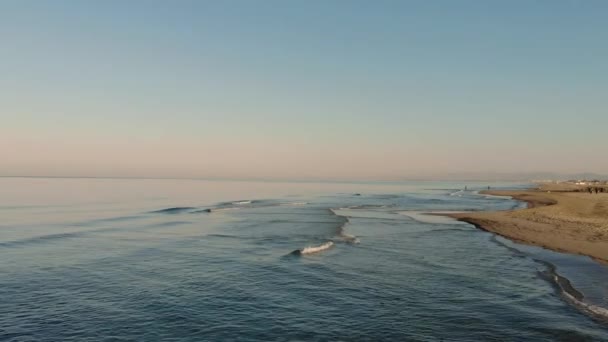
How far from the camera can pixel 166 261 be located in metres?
27.8

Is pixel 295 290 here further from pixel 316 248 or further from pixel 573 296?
pixel 573 296

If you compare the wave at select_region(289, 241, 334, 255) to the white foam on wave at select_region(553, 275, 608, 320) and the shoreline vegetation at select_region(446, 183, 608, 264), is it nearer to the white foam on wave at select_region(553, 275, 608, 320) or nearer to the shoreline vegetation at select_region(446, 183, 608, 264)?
the white foam on wave at select_region(553, 275, 608, 320)

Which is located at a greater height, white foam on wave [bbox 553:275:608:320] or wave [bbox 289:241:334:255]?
white foam on wave [bbox 553:275:608:320]

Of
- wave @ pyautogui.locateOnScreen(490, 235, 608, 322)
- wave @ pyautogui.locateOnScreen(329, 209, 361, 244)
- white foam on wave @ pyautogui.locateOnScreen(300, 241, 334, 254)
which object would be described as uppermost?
wave @ pyautogui.locateOnScreen(490, 235, 608, 322)

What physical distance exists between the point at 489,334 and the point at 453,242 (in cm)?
2186

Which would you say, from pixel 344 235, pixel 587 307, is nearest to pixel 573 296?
pixel 587 307

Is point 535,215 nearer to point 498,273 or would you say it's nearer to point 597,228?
point 597,228

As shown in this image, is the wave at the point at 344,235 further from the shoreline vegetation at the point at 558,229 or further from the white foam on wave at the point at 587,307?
the white foam on wave at the point at 587,307

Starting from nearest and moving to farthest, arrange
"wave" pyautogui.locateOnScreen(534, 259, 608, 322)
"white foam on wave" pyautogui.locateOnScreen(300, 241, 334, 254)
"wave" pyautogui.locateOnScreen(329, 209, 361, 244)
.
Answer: "wave" pyautogui.locateOnScreen(534, 259, 608, 322)
"white foam on wave" pyautogui.locateOnScreen(300, 241, 334, 254)
"wave" pyautogui.locateOnScreen(329, 209, 361, 244)

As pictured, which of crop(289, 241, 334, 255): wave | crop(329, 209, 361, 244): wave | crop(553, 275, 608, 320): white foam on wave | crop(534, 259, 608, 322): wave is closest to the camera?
crop(553, 275, 608, 320): white foam on wave

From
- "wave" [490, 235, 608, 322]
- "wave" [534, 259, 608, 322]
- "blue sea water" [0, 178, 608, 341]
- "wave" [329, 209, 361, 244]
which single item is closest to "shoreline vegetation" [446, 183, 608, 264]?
"blue sea water" [0, 178, 608, 341]

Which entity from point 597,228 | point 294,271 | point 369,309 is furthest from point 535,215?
point 369,309

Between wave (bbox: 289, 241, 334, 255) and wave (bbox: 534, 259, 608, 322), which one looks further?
wave (bbox: 289, 241, 334, 255)

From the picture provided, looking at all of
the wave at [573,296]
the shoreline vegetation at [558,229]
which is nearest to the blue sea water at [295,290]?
the wave at [573,296]
